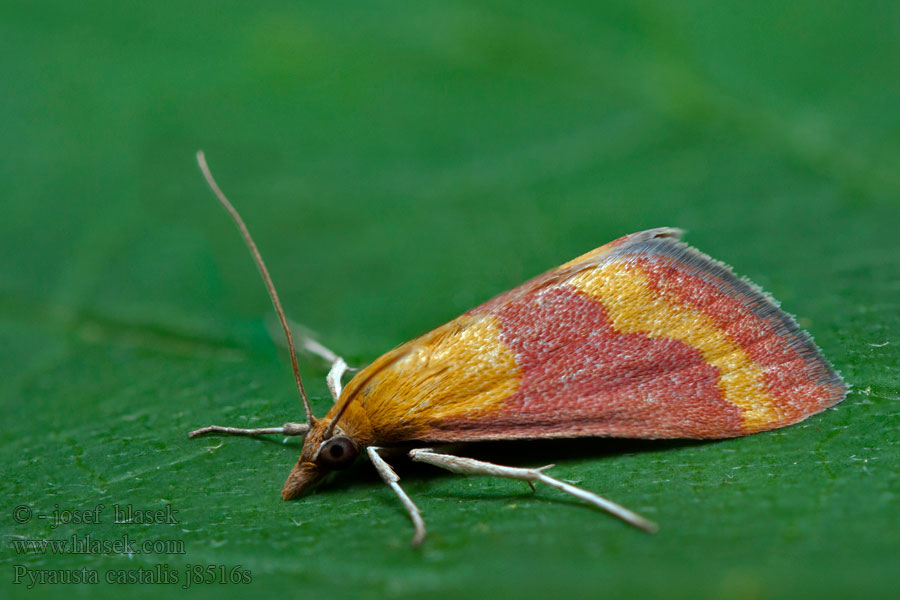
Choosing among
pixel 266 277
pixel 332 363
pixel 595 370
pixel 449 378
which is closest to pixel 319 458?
pixel 449 378

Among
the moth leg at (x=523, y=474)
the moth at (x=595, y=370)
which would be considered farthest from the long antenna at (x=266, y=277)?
the moth leg at (x=523, y=474)

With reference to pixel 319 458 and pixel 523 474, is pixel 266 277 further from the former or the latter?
pixel 523 474

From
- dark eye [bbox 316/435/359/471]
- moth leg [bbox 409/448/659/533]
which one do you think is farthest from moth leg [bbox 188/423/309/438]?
moth leg [bbox 409/448/659/533]

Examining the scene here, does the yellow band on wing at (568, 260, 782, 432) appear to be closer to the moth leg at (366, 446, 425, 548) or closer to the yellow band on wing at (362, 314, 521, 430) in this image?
the yellow band on wing at (362, 314, 521, 430)

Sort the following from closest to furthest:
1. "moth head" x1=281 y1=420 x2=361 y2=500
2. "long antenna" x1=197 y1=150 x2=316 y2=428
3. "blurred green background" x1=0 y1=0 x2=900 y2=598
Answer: "blurred green background" x1=0 y1=0 x2=900 y2=598, "long antenna" x1=197 y1=150 x2=316 y2=428, "moth head" x1=281 y1=420 x2=361 y2=500

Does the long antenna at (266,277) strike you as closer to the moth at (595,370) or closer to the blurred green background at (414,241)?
the moth at (595,370)

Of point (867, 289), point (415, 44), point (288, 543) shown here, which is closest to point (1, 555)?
point (288, 543)
